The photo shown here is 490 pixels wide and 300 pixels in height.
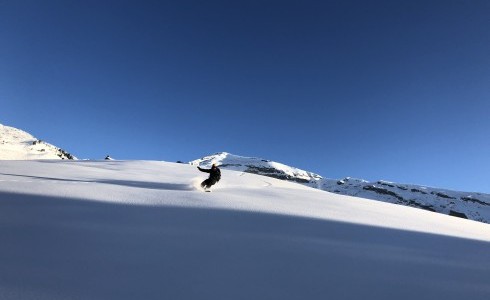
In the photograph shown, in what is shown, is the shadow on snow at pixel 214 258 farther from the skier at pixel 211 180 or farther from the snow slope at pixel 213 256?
the skier at pixel 211 180

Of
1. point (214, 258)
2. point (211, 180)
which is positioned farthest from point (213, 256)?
point (211, 180)

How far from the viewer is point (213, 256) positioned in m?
4.30

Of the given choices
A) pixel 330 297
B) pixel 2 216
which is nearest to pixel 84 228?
pixel 2 216

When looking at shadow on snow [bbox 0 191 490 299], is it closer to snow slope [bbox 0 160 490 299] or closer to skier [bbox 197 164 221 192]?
snow slope [bbox 0 160 490 299]

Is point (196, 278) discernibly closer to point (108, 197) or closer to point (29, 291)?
point (29, 291)

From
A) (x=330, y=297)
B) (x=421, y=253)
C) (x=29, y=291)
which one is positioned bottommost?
(x=29, y=291)

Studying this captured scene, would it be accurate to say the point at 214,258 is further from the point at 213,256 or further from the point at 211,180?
the point at 211,180

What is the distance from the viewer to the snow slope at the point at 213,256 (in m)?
3.36

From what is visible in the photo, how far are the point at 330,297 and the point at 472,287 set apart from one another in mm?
1890

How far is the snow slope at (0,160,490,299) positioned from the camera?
11.0ft

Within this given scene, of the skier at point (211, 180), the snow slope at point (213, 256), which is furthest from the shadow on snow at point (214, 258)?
the skier at point (211, 180)

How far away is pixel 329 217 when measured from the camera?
7.62m

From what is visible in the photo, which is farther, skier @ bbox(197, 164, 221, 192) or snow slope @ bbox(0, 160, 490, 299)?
skier @ bbox(197, 164, 221, 192)

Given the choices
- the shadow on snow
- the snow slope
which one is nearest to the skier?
the snow slope
